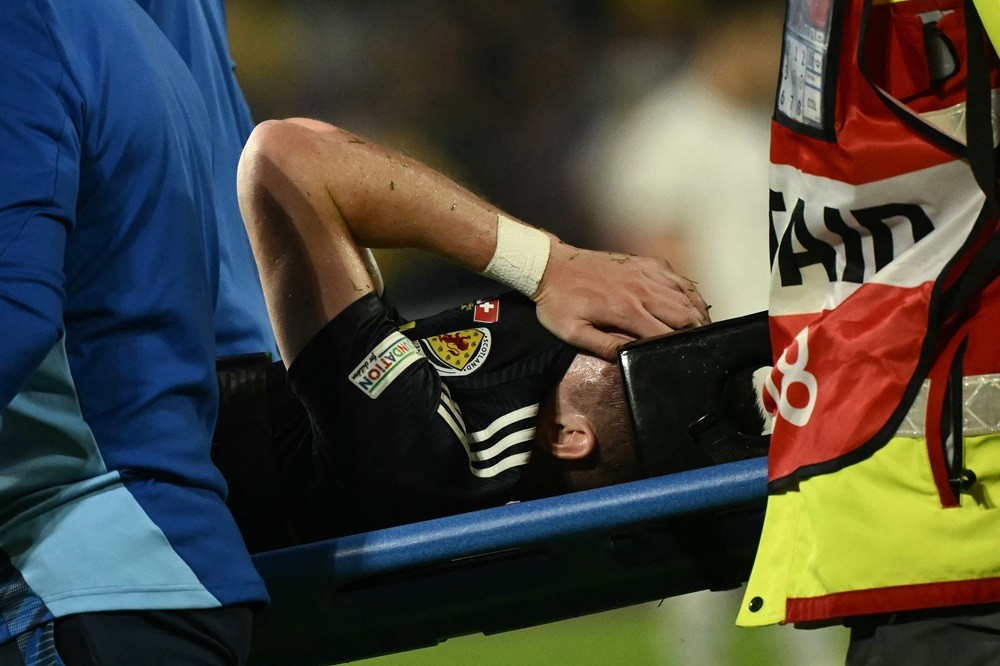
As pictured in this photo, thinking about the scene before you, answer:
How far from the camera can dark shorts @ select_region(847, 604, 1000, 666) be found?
2.39 ft

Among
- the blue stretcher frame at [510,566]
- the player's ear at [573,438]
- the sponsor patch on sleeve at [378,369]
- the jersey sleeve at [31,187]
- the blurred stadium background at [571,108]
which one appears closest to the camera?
the jersey sleeve at [31,187]

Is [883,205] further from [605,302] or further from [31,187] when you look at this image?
[605,302]

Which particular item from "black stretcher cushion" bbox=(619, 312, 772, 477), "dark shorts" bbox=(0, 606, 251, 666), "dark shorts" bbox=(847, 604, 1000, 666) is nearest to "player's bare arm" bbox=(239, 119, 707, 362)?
"black stretcher cushion" bbox=(619, 312, 772, 477)

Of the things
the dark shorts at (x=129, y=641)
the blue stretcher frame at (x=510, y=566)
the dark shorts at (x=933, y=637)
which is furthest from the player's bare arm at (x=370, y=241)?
the dark shorts at (x=933, y=637)

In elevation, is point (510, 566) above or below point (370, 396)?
below

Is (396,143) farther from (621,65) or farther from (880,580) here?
(880,580)

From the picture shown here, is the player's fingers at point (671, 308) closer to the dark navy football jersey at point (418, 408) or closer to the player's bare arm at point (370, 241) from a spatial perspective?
the player's bare arm at point (370, 241)

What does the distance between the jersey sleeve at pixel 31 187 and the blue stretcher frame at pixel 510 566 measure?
54cm

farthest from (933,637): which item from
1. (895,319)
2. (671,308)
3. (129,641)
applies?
(671,308)

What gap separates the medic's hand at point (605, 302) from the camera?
142 centimetres

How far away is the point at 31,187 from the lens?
680mm

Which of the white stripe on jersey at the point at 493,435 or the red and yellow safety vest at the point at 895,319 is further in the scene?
the white stripe on jersey at the point at 493,435

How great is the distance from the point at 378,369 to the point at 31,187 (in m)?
0.65

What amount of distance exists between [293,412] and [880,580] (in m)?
0.84
